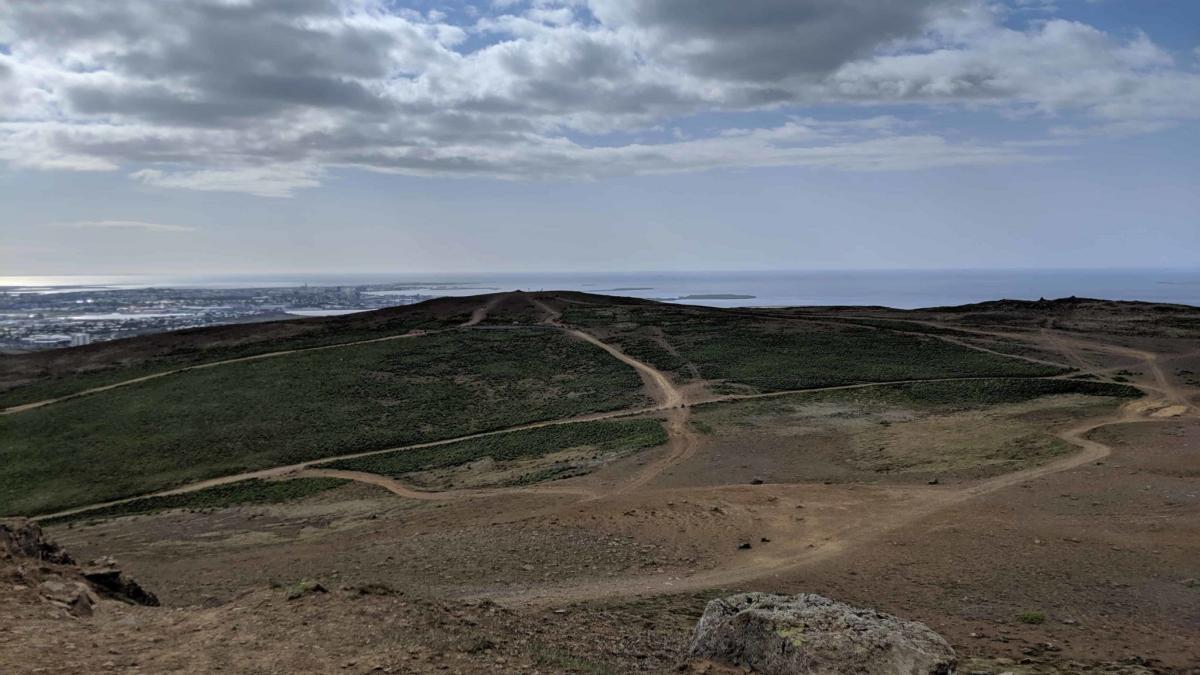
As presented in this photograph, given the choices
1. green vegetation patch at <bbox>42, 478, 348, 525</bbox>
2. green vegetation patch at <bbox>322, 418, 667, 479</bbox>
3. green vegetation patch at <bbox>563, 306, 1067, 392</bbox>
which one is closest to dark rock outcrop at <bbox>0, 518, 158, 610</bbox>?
green vegetation patch at <bbox>42, 478, 348, 525</bbox>

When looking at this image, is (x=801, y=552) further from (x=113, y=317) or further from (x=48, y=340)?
(x=113, y=317)

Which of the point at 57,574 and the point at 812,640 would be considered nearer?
the point at 812,640

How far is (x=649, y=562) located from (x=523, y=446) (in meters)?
14.8

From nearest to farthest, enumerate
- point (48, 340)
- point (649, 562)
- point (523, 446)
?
point (649, 562), point (523, 446), point (48, 340)

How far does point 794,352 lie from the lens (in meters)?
43.2

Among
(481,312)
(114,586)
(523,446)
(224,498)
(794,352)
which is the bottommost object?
(224,498)

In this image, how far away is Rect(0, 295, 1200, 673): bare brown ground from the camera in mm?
9133

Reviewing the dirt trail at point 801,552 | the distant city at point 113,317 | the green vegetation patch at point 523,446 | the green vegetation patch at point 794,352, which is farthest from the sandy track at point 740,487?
the distant city at point 113,317

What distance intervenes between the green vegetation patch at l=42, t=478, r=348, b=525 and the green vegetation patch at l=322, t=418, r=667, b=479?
7.59 ft

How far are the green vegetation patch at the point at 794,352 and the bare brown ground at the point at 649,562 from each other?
12100mm

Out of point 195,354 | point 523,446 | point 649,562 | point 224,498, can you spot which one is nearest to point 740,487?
point 649,562

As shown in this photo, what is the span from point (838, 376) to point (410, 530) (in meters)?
26.0

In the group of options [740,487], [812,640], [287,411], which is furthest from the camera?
[287,411]

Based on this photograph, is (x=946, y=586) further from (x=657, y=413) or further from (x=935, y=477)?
(x=657, y=413)
